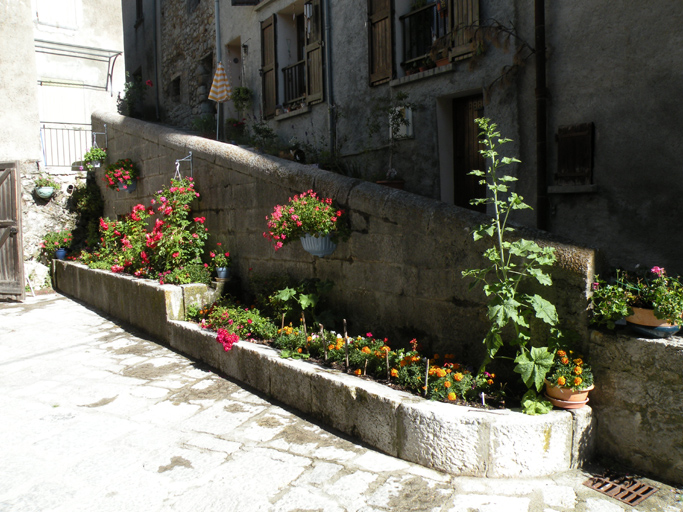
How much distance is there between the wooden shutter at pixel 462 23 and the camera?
5.84 m

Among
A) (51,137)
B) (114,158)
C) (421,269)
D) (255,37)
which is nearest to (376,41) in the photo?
(255,37)

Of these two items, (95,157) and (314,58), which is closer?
(314,58)

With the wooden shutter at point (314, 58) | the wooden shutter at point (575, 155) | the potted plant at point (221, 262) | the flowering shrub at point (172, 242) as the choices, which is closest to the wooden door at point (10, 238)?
the flowering shrub at point (172, 242)

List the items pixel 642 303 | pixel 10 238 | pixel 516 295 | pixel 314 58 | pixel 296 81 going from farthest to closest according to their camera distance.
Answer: pixel 296 81
pixel 10 238
pixel 314 58
pixel 516 295
pixel 642 303

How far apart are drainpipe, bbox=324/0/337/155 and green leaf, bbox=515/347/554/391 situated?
5.46 metres

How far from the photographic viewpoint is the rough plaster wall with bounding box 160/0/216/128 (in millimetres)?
12039

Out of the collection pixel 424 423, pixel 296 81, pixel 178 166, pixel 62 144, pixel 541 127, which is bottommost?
pixel 424 423

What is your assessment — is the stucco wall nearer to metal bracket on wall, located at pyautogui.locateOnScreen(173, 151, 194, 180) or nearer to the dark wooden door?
metal bracket on wall, located at pyautogui.locateOnScreen(173, 151, 194, 180)

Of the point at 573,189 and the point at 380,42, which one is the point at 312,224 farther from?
the point at 380,42

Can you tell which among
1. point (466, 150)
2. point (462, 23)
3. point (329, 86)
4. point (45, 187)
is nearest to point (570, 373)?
point (466, 150)

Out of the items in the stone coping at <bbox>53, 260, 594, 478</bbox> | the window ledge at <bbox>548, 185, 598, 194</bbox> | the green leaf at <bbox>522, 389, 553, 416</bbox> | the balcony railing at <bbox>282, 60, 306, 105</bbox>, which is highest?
the balcony railing at <bbox>282, 60, 306, 105</bbox>

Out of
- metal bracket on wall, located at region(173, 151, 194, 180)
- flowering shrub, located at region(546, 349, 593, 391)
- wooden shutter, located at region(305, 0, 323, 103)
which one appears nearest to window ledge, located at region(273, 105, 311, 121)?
wooden shutter, located at region(305, 0, 323, 103)

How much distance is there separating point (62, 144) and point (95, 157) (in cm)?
202

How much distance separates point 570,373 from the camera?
297 centimetres
